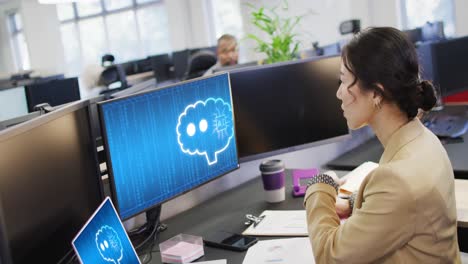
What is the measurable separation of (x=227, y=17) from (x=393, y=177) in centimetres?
815

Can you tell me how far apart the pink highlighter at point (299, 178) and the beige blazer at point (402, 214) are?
700 millimetres

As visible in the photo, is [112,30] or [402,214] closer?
[402,214]

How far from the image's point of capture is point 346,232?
1229 mm

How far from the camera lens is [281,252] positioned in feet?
5.00

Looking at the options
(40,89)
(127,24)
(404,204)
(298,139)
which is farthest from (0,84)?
(127,24)

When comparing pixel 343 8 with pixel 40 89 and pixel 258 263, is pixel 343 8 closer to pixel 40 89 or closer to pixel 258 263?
pixel 40 89

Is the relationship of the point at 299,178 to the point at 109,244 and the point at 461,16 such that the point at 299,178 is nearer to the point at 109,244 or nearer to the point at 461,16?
the point at 109,244

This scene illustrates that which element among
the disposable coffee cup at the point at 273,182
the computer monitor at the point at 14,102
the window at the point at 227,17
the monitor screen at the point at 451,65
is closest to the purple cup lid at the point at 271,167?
the disposable coffee cup at the point at 273,182

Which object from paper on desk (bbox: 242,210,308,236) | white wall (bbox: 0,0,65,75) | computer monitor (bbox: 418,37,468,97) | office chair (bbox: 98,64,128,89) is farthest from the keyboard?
white wall (bbox: 0,0,65,75)

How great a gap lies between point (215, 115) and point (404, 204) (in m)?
0.84

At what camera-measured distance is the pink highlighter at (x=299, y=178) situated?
2.03 meters

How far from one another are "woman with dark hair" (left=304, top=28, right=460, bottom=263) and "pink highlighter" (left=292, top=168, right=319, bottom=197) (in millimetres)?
659

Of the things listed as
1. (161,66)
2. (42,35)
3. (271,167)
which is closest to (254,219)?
(271,167)

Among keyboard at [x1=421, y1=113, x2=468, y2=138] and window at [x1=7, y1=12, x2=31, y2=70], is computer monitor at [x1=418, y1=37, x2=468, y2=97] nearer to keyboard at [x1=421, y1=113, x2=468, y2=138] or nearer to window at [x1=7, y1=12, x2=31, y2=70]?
keyboard at [x1=421, y1=113, x2=468, y2=138]
